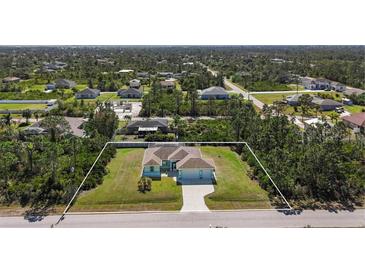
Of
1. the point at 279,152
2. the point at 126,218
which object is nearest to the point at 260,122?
the point at 279,152

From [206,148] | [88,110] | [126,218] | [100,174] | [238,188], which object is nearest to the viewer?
[126,218]

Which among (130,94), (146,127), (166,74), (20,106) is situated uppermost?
(146,127)

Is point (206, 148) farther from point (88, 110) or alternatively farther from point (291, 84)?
point (291, 84)

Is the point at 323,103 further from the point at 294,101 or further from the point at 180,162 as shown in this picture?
the point at 180,162

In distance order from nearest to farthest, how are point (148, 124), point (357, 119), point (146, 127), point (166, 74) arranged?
point (146, 127), point (148, 124), point (357, 119), point (166, 74)

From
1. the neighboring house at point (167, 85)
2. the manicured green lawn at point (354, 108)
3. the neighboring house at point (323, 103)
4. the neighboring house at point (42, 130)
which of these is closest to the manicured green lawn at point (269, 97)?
the neighboring house at point (323, 103)

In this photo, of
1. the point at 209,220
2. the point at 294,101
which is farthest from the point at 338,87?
the point at 209,220

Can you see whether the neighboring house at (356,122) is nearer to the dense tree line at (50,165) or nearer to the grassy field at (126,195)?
the grassy field at (126,195)
